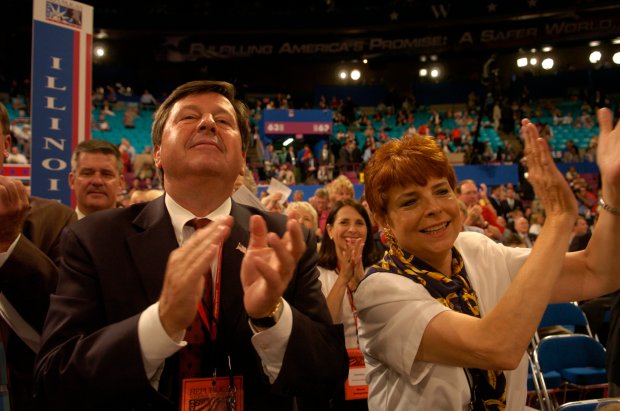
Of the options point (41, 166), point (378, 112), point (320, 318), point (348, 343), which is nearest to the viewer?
point (320, 318)

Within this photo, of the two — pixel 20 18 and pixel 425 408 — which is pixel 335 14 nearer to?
pixel 20 18

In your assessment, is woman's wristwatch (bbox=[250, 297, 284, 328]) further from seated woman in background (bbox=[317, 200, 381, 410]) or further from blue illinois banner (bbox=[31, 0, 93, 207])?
blue illinois banner (bbox=[31, 0, 93, 207])

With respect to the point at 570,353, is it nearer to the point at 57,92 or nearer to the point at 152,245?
the point at 152,245

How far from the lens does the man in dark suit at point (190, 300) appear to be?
1.18m

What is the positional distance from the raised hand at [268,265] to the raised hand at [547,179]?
684 mm

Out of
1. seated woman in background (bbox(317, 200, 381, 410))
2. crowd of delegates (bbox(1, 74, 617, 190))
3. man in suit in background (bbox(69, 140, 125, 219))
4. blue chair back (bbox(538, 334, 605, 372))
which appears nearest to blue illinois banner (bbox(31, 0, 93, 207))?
man in suit in background (bbox(69, 140, 125, 219))

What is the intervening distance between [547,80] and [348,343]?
23.2 meters

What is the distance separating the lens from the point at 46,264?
5.26ft

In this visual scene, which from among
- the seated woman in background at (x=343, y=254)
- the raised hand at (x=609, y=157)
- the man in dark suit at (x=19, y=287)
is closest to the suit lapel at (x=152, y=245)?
the man in dark suit at (x=19, y=287)

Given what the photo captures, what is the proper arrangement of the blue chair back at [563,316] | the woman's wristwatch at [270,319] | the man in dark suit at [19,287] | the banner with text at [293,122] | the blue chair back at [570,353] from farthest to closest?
the banner with text at [293,122]
the blue chair back at [563,316]
the blue chair back at [570,353]
the man in dark suit at [19,287]
the woman's wristwatch at [270,319]

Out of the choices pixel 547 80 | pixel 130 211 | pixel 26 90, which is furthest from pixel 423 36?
pixel 130 211

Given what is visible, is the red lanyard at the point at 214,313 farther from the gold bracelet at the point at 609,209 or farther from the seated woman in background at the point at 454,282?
the gold bracelet at the point at 609,209

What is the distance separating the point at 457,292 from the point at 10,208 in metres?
1.36

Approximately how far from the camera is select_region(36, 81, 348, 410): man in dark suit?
1.18 meters
